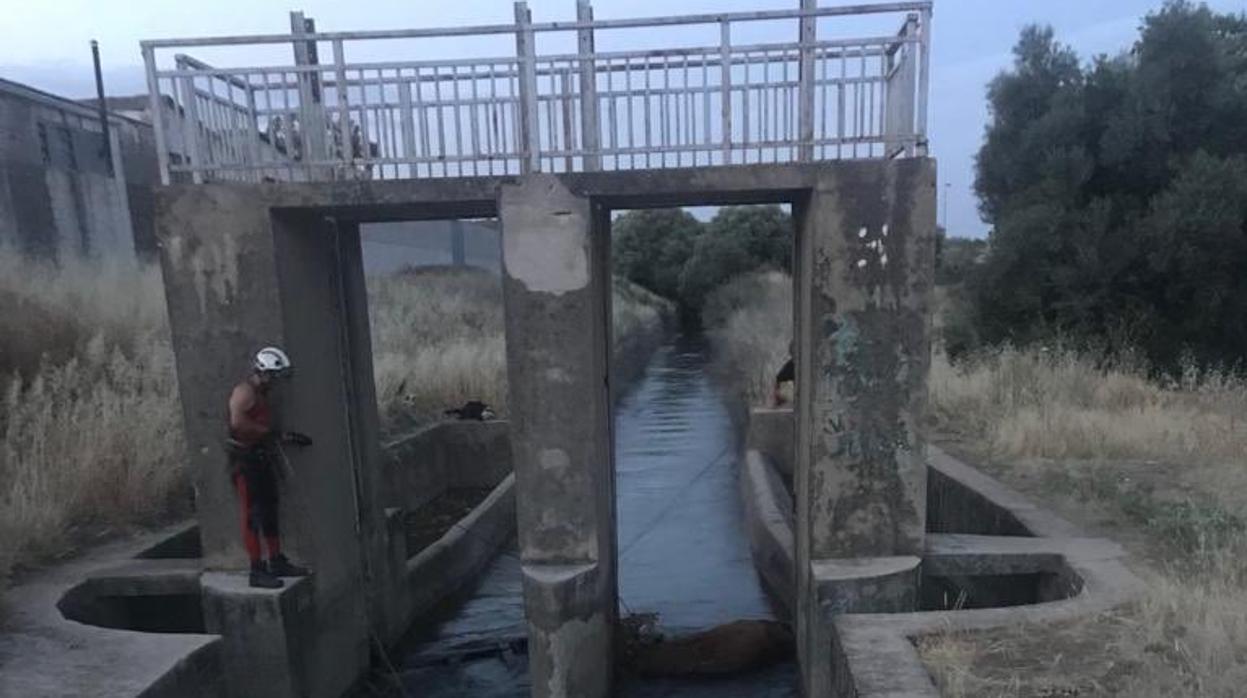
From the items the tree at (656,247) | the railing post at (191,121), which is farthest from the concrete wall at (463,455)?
the tree at (656,247)

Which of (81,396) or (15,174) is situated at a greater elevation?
(15,174)

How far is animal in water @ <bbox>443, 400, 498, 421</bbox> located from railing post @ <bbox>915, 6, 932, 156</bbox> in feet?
29.5

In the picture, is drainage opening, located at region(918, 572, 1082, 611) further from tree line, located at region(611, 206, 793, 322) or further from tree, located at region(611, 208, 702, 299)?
tree, located at region(611, 208, 702, 299)

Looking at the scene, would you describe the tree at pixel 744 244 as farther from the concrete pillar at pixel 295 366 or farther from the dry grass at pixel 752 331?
the concrete pillar at pixel 295 366

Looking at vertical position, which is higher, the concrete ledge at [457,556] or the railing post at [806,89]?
the railing post at [806,89]

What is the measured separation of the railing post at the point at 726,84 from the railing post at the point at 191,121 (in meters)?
3.50

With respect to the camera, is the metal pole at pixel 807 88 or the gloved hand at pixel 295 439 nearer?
the metal pole at pixel 807 88

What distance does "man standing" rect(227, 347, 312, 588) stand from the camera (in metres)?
5.29

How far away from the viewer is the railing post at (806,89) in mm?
5250

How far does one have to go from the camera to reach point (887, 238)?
204 inches

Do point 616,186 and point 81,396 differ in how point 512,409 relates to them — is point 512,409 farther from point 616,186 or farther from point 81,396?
point 81,396

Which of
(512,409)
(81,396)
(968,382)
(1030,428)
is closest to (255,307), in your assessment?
(512,409)

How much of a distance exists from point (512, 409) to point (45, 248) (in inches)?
678

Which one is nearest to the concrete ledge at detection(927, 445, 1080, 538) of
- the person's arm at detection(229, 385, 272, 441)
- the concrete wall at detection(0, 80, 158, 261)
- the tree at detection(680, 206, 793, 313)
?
the person's arm at detection(229, 385, 272, 441)
